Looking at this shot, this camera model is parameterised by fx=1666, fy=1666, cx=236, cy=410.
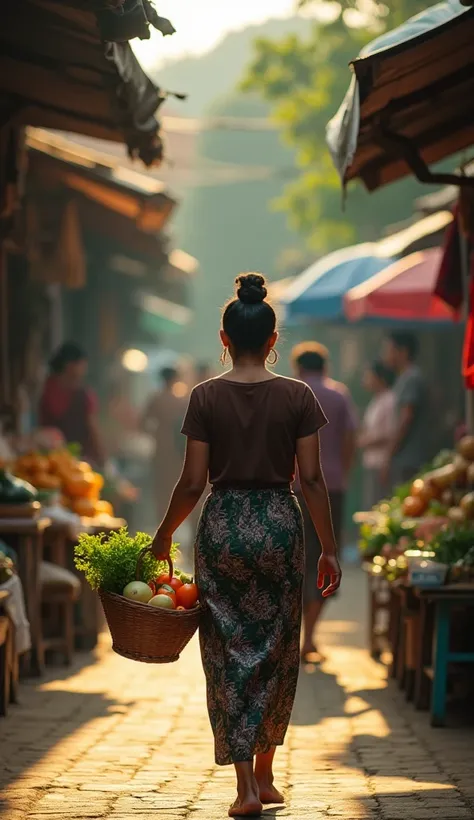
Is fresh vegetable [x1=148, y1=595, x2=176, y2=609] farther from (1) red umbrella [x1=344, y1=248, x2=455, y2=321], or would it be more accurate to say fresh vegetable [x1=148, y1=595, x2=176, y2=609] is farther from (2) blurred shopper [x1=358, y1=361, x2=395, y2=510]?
(2) blurred shopper [x1=358, y1=361, x2=395, y2=510]

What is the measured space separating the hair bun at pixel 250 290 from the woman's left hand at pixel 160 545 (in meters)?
0.95

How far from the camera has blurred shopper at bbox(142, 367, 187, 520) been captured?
20969mm

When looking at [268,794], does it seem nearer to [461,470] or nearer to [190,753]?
[190,753]

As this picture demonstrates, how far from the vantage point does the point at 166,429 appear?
21109 millimetres

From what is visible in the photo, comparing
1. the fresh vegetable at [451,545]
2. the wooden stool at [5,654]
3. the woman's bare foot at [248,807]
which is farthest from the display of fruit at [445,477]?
the woman's bare foot at [248,807]

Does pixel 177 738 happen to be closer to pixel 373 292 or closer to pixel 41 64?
pixel 41 64

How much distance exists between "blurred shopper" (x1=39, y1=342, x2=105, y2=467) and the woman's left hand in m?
8.59

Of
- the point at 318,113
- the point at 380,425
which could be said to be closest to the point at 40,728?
A: the point at 380,425

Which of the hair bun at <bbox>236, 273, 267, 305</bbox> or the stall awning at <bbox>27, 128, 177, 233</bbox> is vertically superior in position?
the stall awning at <bbox>27, 128, 177, 233</bbox>

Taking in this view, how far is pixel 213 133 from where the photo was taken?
3622 inches

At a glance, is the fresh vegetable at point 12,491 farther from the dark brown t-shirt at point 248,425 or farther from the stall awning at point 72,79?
the dark brown t-shirt at point 248,425

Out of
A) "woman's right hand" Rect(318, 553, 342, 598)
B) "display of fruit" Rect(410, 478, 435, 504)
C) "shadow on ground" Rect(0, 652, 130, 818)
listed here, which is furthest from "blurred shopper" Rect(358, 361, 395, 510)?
"woman's right hand" Rect(318, 553, 342, 598)

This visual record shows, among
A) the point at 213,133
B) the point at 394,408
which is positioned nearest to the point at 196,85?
the point at 213,133

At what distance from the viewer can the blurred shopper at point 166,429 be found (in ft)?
68.8
